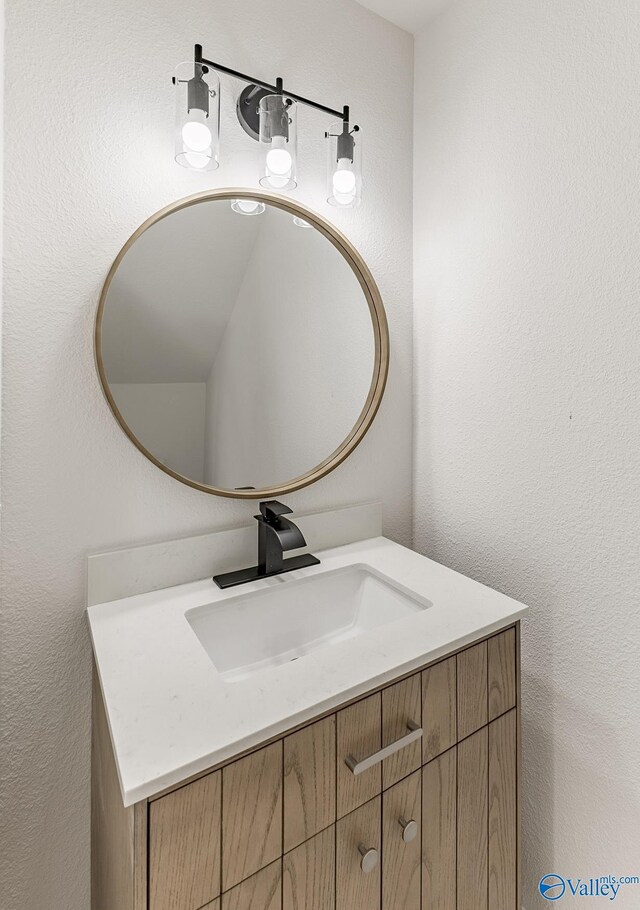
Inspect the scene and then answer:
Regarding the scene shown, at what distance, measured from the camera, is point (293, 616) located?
1.15 metres

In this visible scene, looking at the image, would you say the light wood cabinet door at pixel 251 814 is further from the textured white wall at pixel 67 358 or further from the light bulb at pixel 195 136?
the light bulb at pixel 195 136

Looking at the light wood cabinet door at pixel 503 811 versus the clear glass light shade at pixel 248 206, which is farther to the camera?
the clear glass light shade at pixel 248 206

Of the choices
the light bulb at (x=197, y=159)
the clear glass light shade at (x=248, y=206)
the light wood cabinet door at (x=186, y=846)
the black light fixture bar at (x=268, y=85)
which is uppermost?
the black light fixture bar at (x=268, y=85)

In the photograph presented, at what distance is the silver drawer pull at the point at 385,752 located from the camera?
782 millimetres

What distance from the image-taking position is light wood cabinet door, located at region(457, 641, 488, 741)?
94 centimetres

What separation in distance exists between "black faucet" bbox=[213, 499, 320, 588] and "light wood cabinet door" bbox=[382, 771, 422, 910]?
50 cm

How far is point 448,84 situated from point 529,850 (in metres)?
2.04

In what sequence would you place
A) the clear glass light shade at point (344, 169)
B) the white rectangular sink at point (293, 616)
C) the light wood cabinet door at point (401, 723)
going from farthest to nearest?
the clear glass light shade at point (344, 169), the white rectangular sink at point (293, 616), the light wood cabinet door at point (401, 723)

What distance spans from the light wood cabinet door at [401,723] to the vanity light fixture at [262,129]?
110cm

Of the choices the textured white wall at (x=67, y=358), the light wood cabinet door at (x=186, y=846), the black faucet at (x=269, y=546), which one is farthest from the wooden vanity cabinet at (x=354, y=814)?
the black faucet at (x=269, y=546)

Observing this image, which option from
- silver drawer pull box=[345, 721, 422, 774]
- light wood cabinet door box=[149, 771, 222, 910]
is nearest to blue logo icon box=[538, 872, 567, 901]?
silver drawer pull box=[345, 721, 422, 774]

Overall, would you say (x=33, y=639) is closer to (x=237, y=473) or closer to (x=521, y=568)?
(x=237, y=473)

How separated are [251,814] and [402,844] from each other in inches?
13.6

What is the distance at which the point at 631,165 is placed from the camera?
0.98 metres
